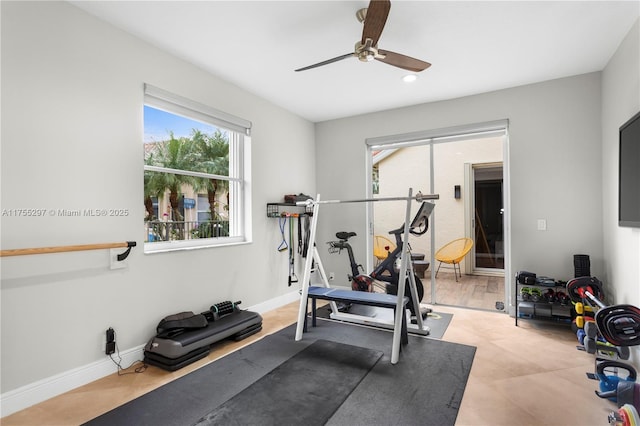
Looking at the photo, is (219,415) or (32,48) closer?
(219,415)

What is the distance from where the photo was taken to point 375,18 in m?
1.99

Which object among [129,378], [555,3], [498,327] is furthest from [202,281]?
[555,3]

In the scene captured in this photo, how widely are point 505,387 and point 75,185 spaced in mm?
3382

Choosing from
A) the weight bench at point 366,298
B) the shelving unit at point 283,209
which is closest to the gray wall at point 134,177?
the shelving unit at point 283,209

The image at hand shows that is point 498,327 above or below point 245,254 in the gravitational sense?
below

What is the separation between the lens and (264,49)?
2.93 metres

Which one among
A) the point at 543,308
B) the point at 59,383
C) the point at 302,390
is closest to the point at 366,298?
the point at 302,390

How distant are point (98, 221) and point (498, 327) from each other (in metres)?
3.92

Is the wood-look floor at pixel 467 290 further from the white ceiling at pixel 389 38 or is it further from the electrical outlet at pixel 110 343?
the electrical outlet at pixel 110 343

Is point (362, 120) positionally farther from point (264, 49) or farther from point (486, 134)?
point (264, 49)

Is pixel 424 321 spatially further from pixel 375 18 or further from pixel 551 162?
pixel 375 18

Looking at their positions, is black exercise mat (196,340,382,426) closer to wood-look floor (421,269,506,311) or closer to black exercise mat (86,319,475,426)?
black exercise mat (86,319,475,426)

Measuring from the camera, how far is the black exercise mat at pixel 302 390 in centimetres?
190

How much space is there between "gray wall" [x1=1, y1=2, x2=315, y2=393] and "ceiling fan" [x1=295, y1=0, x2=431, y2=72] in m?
1.77
